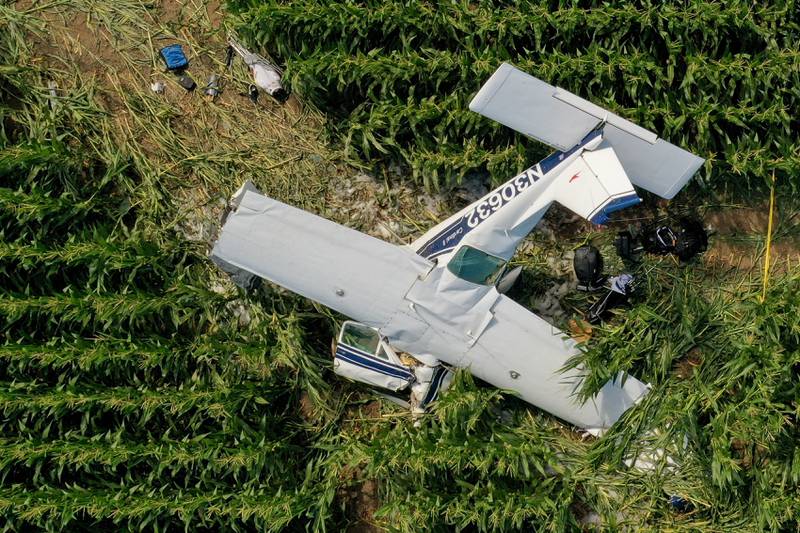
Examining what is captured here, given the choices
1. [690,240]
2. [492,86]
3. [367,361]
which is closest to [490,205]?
[492,86]

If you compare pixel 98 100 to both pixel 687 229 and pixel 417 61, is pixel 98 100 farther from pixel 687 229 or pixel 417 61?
pixel 687 229

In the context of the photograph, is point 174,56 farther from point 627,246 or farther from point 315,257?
point 627,246

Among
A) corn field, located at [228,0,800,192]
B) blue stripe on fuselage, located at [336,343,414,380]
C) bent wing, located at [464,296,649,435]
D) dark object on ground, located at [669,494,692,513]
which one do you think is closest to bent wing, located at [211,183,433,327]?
blue stripe on fuselage, located at [336,343,414,380]

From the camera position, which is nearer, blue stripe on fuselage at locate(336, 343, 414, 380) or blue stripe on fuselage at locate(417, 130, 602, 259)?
blue stripe on fuselage at locate(417, 130, 602, 259)

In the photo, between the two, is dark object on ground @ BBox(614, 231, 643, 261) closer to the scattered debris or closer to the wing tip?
the wing tip

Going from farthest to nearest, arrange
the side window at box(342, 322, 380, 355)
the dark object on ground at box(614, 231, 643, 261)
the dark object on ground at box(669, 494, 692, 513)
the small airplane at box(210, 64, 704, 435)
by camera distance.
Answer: the dark object on ground at box(614, 231, 643, 261), the dark object on ground at box(669, 494, 692, 513), the side window at box(342, 322, 380, 355), the small airplane at box(210, 64, 704, 435)
